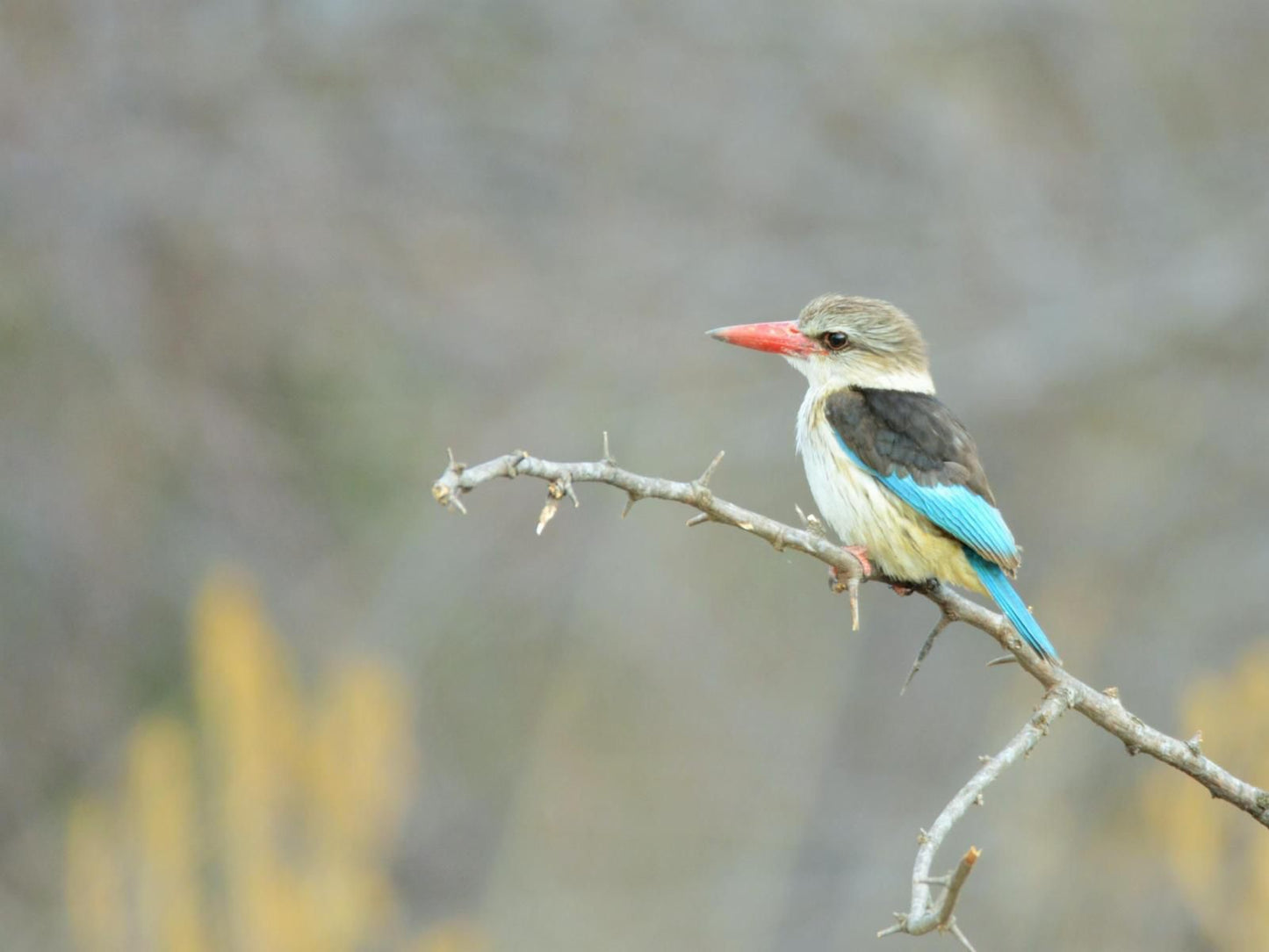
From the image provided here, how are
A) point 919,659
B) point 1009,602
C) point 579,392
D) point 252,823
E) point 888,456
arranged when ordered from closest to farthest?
1. point 919,659
2. point 1009,602
3. point 888,456
4. point 252,823
5. point 579,392

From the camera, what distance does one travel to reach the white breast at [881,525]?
3695 millimetres

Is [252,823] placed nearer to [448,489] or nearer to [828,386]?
[828,386]

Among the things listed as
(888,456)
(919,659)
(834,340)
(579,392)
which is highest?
(579,392)

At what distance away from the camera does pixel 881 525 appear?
373cm

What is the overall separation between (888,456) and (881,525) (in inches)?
7.4

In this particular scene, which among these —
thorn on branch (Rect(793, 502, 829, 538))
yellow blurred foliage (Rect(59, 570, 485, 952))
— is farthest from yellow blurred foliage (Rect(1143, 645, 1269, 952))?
yellow blurred foliage (Rect(59, 570, 485, 952))

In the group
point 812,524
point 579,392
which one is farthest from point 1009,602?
point 579,392

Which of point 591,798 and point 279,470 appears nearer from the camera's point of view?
point 279,470

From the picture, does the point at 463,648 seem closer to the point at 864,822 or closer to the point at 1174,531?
the point at 864,822

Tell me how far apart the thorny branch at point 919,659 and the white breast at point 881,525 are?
522 millimetres

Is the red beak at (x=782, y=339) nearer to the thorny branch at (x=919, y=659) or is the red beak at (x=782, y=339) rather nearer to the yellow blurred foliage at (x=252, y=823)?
the thorny branch at (x=919, y=659)

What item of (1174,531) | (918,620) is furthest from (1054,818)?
(918,620)

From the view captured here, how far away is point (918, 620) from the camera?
8562mm

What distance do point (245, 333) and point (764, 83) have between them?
2503mm
